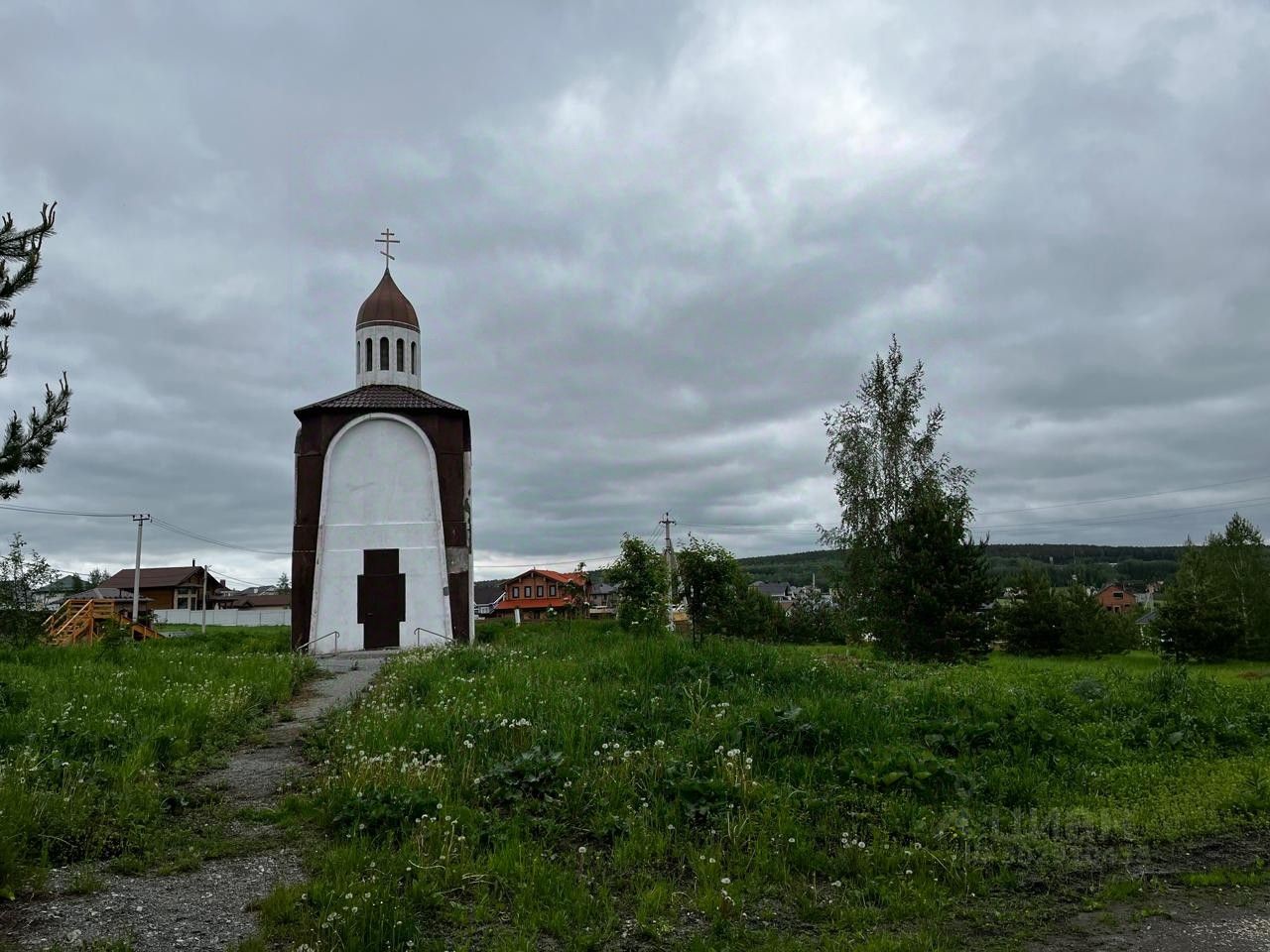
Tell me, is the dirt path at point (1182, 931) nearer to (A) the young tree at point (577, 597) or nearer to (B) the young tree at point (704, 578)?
(B) the young tree at point (704, 578)

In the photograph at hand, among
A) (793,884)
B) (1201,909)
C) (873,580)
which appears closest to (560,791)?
(793,884)

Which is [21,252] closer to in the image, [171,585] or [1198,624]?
[1198,624]

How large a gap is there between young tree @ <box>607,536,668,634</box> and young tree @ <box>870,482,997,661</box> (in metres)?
Answer: 7.65

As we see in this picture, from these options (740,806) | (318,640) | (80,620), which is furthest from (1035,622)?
(80,620)

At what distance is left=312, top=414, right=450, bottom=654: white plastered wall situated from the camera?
886 inches

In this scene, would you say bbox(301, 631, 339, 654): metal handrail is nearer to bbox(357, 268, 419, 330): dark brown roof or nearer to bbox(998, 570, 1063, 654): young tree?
bbox(357, 268, 419, 330): dark brown roof

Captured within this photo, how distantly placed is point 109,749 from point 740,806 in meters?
5.33

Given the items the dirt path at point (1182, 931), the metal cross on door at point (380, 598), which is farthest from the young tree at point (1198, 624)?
the dirt path at point (1182, 931)

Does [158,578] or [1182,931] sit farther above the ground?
[158,578]

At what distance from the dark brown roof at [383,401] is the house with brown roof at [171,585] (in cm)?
4914

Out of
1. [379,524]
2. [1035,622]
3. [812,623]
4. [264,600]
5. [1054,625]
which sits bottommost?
[1054,625]

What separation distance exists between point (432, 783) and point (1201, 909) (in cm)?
501

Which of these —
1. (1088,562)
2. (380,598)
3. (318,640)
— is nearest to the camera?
(318,640)

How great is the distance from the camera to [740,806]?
6.32 m
